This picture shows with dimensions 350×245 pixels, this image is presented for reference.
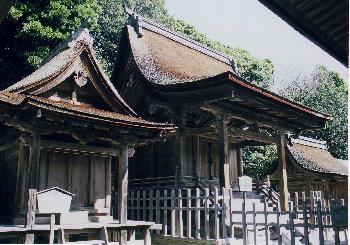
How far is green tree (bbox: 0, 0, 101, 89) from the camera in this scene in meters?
19.3

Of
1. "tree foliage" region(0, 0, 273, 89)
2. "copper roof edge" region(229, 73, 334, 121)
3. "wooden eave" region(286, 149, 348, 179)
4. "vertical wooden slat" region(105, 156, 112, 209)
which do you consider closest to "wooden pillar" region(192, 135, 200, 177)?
"copper roof edge" region(229, 73, 334, 121)

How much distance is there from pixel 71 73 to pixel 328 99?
32159 mm

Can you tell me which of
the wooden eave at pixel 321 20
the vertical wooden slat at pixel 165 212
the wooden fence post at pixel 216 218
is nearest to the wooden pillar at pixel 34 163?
the vertical wooden slat at pixel 165 212

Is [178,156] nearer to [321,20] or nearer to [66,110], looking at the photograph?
[66,110]

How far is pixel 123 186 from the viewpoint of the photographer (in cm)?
984

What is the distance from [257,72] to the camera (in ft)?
127

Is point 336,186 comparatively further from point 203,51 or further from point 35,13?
point 35,13

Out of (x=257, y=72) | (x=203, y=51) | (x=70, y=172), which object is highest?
(x=257, y=72)

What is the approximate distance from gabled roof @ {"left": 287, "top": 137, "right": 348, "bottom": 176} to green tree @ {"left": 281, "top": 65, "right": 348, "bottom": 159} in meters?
5.58

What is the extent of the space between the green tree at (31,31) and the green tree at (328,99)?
911 inches

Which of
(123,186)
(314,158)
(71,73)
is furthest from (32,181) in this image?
(314,158)

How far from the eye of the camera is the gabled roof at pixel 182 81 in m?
11.2

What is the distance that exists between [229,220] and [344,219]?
4284mm

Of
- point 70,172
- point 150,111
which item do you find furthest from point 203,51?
point 70,172
